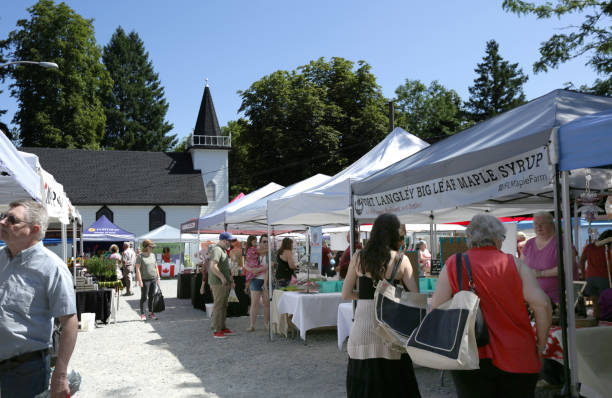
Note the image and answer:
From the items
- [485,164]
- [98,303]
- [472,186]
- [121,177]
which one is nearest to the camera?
[485,164]

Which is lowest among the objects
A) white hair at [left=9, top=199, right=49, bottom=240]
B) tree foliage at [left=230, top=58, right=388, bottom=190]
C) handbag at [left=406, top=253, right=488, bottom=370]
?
handbag at [left=406, top=253, right=488, bottom=370]

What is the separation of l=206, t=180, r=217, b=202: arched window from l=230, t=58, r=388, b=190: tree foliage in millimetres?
8656

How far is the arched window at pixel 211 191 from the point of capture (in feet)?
147

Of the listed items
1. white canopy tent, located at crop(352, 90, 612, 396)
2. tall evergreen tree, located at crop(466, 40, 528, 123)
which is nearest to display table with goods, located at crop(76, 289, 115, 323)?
white canopy tent, located at crop(352, 90, 612, 396)

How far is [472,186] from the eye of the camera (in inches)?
172

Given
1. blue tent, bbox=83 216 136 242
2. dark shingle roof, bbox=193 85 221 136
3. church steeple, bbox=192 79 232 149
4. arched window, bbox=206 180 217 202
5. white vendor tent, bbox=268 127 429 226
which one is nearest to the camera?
white vendor tent, bbox=268 127 429 226

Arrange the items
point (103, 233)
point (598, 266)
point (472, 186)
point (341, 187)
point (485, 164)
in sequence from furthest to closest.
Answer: point (103, 233)
point (341, 187)
point (598, 266)
point (472, 186)
point (485, 164)

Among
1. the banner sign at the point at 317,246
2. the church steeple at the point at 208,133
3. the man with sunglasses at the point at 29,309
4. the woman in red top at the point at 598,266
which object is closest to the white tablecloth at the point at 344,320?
the banner sign at the point at 317,246

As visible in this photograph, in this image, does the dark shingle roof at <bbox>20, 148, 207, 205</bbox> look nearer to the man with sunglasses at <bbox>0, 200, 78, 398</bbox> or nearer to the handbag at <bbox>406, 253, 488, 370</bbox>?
the man with sunglasses at <bbox>0, 200, 78, 398</bbox>

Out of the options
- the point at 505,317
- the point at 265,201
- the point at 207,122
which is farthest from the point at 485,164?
the point at 207,122

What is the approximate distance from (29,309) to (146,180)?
141 feet

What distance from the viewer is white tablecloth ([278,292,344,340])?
8344 millimetres

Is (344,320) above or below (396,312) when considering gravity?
below

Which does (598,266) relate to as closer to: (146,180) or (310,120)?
(310,120)
